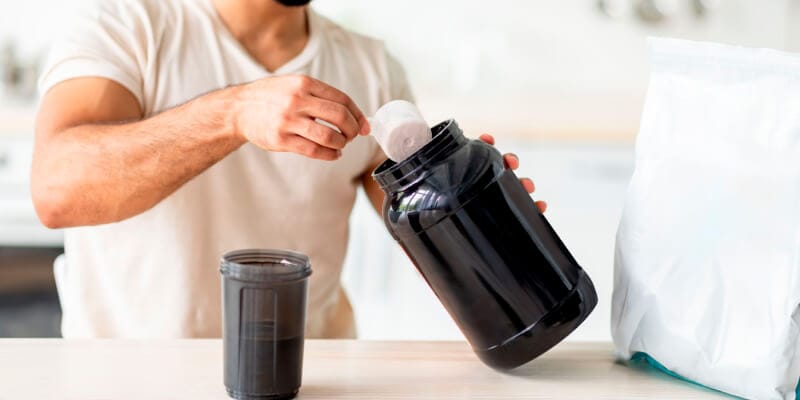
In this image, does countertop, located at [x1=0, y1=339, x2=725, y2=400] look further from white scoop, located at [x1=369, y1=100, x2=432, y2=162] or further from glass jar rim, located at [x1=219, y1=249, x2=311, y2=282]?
white scoop, located at [x1=369, y1=100, x2=432, y2=162]

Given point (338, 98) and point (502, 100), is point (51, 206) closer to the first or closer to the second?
point (338, 98)

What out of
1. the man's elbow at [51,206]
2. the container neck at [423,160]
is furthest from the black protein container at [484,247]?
the man's elbow at [51,206]

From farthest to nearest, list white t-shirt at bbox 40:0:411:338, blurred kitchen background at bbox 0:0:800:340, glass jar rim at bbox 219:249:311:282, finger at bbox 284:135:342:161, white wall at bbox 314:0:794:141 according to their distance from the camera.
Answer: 1. white wall at bbox 314:0:794:141
2. blurred kitchen background at bbox 0:0:800:340
3. white t-shirt at bbox 40:0:411:338
4. finger at bbox 284:135:342:161
5. glass jar rim at bbox 219:249:311:282

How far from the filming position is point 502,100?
9.75ft

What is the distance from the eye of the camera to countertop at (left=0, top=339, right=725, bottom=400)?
2.79 ft

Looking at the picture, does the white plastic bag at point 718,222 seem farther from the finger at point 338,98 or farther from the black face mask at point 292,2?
the black face mask at point 292,2

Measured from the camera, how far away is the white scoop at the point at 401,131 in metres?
0.81

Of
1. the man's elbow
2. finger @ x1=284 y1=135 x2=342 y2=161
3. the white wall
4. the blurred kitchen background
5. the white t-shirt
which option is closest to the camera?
finger @ x1=284 y1=135 x2=342 y2=161

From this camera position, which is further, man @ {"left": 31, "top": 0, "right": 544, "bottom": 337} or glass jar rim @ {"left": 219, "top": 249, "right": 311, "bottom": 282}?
man @ {"left": 31, "top": 0, "right": 544, "bottom": 337}

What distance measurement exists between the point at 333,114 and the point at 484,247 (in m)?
0.19

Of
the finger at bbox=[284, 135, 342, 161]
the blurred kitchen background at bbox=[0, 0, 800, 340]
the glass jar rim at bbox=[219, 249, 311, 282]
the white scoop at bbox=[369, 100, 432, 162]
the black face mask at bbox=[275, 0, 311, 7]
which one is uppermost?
the black face mask at bbox=[275, 0, 311, 7]

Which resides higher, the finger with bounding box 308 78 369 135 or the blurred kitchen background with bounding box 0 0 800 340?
the finger with bounding box 308 78 369 135

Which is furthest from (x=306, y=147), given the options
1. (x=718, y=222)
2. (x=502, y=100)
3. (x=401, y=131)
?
(x=502, y=100)

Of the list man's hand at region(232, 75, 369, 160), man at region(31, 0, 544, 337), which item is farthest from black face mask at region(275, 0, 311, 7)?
man's hand at region(232, 75, 369, 160)
